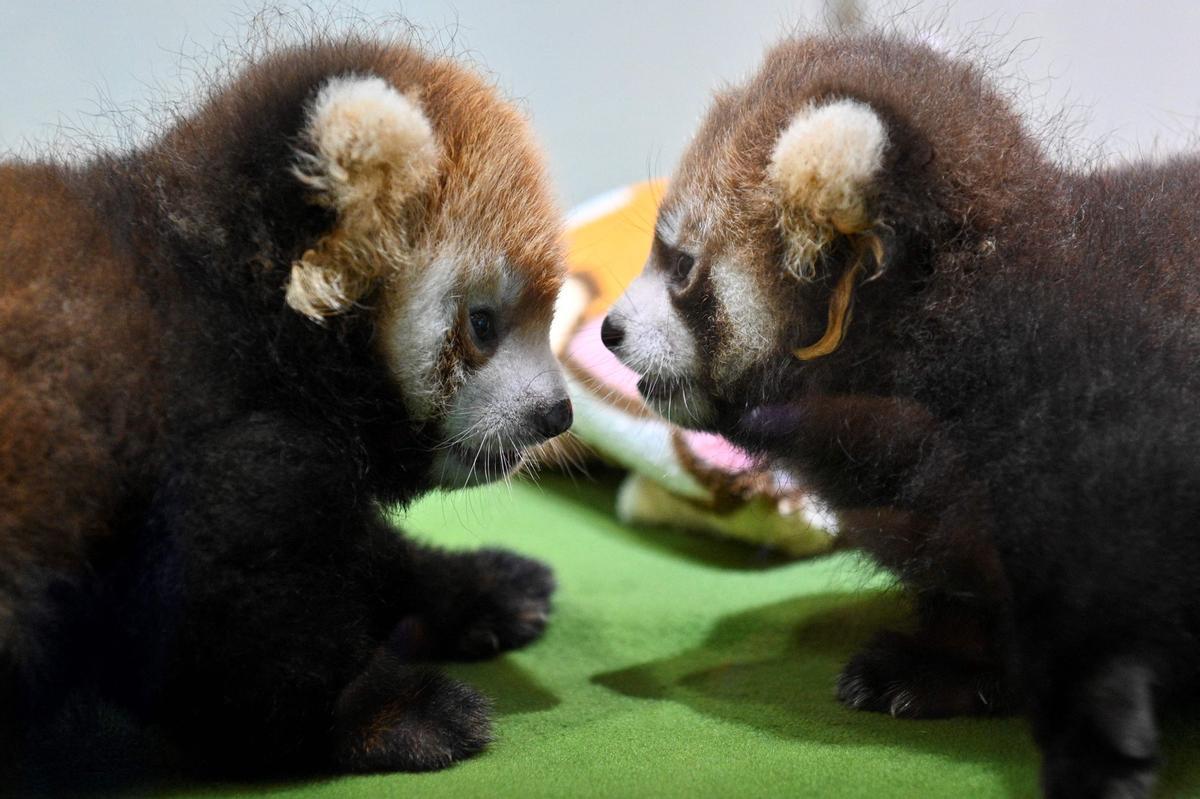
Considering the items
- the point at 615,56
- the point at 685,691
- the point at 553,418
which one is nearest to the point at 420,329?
the point at 553,418

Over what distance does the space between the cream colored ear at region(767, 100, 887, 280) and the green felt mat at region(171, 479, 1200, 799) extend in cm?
79

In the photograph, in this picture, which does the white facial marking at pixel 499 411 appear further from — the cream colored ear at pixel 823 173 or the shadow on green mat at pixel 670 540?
the shadow on green mat at pixel 670 540

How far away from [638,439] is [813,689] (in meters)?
1.19

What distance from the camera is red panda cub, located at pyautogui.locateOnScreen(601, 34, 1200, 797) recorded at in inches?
62.3

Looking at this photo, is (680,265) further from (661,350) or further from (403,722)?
(403,722)

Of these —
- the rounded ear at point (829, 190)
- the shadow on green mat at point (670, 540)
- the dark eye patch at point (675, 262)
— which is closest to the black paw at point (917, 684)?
the rounded ear at point (829, 190)

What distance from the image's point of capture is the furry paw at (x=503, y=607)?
2.54m

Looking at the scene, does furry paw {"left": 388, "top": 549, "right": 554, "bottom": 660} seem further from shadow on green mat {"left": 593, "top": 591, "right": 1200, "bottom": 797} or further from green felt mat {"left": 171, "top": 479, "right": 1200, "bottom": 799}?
shadow on green mat {"left": 593, "top": 591, "right": 1200, "bottom": 797}

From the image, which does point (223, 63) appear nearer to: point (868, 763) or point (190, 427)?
point (190, 427)

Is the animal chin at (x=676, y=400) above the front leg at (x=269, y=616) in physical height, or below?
above

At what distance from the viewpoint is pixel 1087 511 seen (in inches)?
63.2

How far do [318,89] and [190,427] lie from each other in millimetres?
627

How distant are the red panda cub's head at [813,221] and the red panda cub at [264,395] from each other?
0.30 metres

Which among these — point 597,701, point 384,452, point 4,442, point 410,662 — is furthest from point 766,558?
point 4,442
